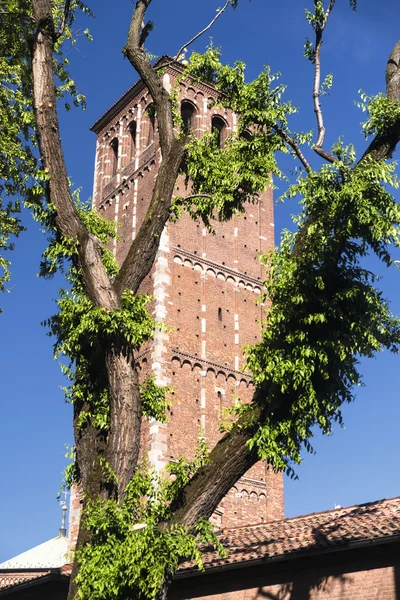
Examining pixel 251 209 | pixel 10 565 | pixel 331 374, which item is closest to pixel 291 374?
pixel 331 374

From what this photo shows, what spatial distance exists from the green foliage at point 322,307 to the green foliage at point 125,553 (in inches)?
48.9

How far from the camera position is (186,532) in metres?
7.75

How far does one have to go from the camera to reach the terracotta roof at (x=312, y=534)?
41.0 feet

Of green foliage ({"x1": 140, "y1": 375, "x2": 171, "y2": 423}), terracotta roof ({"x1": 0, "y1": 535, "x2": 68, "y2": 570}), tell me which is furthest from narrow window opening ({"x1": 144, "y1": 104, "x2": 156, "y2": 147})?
green foliage ({"x1": 140, "y1": 375, "x2": 171, "y2": 423})

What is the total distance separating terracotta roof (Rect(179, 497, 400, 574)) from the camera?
12.5 metres

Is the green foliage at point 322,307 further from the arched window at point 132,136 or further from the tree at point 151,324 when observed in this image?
the arched window at point 132,136

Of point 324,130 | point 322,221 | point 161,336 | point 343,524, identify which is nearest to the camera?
point 322,221

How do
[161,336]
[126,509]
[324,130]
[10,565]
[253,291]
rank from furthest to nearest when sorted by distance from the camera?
1. [10,565]
2. [253,291]
3. [161,336]
4. [324,130]
5. [126,509]

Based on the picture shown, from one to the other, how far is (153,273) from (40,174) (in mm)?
17485

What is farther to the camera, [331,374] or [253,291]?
[253,291]

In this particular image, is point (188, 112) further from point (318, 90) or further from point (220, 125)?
point (318, 90)

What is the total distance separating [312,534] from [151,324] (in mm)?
6629

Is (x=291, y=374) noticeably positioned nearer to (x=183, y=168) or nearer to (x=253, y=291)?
(x=183, y=168)

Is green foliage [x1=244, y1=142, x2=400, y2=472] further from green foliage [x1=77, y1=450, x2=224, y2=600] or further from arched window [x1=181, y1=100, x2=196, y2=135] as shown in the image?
arched window [x1=181, y1=100, x2=196, y2=135]
